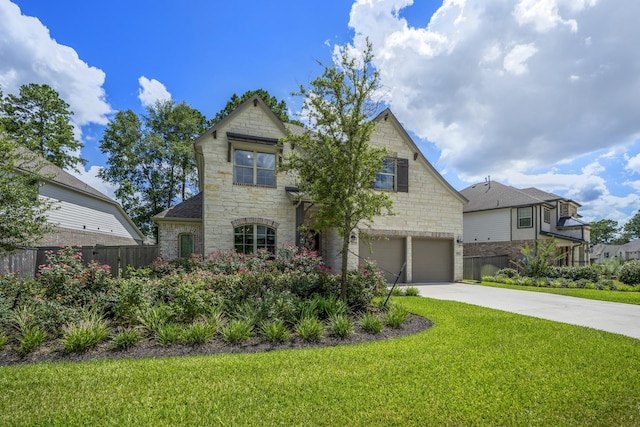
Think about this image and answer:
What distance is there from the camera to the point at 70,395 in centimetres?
357

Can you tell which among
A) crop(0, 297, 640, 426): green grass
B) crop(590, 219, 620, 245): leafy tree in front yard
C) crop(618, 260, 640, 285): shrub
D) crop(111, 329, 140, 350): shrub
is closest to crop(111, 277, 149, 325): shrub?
crop(111, 329, 140, 350): shrub

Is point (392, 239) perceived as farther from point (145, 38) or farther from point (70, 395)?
point (70, 395)

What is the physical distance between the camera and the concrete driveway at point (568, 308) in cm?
704

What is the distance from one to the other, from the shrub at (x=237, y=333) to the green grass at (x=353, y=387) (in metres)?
0.63

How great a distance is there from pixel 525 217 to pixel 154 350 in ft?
77.8

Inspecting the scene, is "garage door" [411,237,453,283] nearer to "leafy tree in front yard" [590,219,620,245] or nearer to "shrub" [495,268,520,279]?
"shrub" [495,268,520,279]

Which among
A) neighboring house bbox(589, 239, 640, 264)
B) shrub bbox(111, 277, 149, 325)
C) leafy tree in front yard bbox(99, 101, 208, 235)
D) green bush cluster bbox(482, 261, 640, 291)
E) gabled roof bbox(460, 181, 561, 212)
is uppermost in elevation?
leafy tree in front yard bbox(99, 101, 208, 235)

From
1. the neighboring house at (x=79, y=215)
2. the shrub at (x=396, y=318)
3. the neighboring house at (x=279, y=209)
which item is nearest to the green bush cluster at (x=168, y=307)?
the shrub at (x=396, y=318)

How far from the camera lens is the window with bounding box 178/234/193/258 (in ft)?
48.6

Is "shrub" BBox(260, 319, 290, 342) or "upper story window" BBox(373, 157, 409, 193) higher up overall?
"upper story window" BBox(373, 157, 409, 193)

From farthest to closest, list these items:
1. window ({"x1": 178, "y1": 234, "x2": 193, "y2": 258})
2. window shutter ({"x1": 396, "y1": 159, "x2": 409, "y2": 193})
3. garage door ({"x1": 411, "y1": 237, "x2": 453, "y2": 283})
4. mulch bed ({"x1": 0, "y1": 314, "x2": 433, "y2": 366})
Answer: garage door ({"x1": 411, "y1": 237, "x2": 453, "y2": 283}) → window shutter ({"x1": 396, "y1": 159, "x2": 409, "y2": 193}) → window ({"x1": 178, "y1": 234, "x2": 193, "y2": 258}) → mulch bed ({"x1": 0, "y1": 314, "x2": 433, "y2": 366})

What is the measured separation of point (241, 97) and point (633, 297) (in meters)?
25.5

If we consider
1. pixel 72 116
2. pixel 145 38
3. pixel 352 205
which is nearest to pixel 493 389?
pixel 352 205

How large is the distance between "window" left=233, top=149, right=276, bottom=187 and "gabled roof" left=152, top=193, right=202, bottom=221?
9.69 ft
